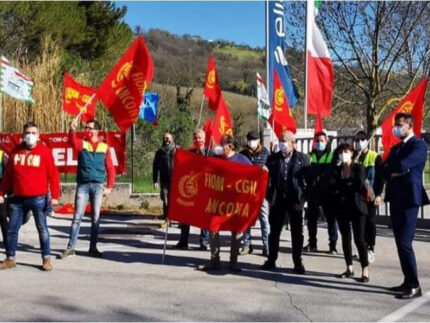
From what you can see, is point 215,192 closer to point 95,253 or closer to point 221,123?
point 95,253

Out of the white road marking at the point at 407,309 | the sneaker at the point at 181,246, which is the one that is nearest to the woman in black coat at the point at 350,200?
the white road marking at the point at 407,309

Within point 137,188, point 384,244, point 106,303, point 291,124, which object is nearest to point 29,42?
point 137,188

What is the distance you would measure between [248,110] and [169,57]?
807 inches

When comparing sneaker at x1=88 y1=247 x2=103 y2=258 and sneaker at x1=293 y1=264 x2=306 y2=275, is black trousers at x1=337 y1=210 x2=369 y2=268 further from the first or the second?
sneaker at x1=88 y1=247 x2=103 y2=258

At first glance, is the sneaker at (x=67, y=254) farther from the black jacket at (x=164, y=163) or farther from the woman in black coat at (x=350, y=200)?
the woman in black coat at (x=350, y=200)

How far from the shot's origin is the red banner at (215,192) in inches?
351

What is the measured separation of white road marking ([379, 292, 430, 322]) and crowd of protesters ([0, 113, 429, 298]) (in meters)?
0.14

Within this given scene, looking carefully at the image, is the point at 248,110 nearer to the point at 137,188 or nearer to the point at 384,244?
the point at 137,188

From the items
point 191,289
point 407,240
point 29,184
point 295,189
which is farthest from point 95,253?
point 407,240

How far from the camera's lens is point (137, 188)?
18.9 metres

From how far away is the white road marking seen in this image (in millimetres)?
6574

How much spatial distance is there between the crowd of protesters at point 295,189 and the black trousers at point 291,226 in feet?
0.04

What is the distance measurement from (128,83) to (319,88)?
4.66m

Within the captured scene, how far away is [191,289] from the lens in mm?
7785
